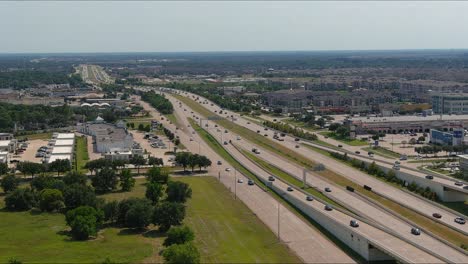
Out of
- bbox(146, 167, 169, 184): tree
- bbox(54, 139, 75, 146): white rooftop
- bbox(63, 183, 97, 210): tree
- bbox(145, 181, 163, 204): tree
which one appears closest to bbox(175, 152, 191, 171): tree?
bbox(146, 167, 169, 184): tree

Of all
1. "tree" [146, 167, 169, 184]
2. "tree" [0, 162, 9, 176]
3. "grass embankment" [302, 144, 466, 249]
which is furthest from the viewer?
"tree" [0, 162, 9, 176]

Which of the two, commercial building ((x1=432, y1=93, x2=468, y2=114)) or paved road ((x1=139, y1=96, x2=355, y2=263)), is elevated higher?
commercial building ((x1=432, y1=93, x2=468, y2=114))

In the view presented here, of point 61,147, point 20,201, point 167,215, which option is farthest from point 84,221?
point 61,147

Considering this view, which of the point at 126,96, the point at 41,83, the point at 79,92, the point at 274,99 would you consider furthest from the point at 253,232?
the point at 41,83

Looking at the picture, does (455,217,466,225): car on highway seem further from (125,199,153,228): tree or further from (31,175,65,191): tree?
(31,175,65,191): tree

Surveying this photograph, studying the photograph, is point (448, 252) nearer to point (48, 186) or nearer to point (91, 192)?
point (91, 192)

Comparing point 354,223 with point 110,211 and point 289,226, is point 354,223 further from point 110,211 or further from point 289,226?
point 110,211

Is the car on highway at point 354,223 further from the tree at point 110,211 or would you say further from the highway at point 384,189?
the tree at point 110,211

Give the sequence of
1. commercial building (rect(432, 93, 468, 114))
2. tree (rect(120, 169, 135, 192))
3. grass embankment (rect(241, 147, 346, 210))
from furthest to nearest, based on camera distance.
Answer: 1. commercial building (rect(432, 93, 468, 114))
2. tree (rect(120, 169, 135, 192))
3. grass embankment (rect(241, 147, 346, 210))

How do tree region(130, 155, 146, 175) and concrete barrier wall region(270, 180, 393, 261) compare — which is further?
tree region(130, 155, 146, 175)
